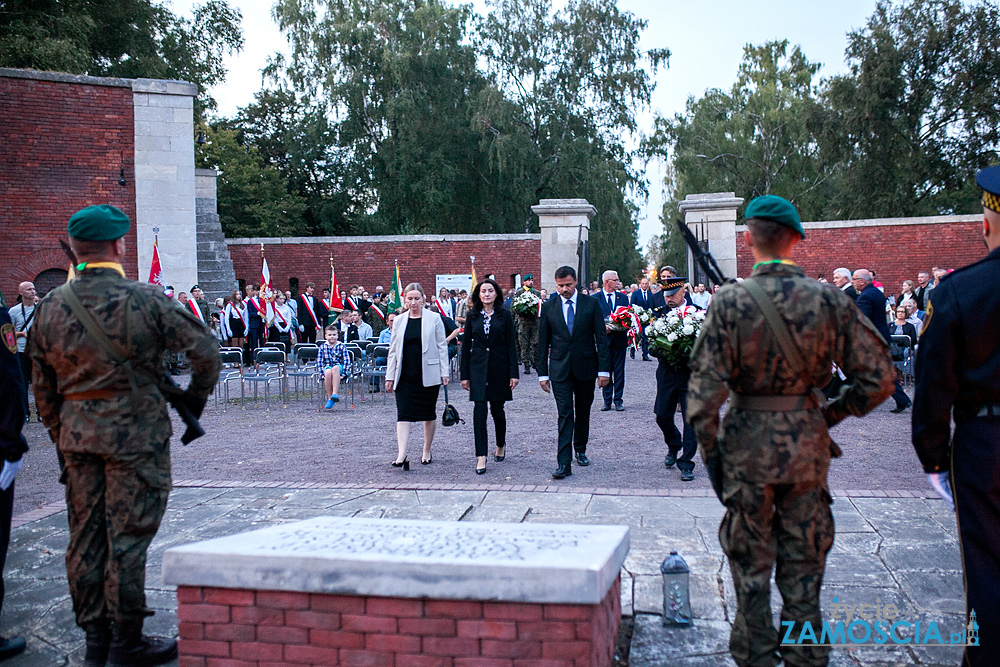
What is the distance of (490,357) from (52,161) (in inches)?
619

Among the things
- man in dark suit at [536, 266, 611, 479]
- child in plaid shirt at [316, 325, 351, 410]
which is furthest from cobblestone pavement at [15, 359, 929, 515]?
man in dark suit at [536, 266, 611, 479]

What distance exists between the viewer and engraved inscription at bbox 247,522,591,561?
3166 mm

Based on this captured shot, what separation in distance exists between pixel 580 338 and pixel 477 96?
28.2 metres

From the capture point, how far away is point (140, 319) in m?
3.67

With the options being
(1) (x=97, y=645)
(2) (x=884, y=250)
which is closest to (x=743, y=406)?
(1) (x=97, y=645)

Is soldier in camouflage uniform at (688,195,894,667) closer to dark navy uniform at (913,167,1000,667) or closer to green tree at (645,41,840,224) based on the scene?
dark navy uniform at (913,167,1000,667)

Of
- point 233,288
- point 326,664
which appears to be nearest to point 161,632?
point 326,664

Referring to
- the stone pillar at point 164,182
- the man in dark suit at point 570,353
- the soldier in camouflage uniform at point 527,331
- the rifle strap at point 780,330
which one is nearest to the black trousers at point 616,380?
the soldier in camouflage uniform at point 527,331

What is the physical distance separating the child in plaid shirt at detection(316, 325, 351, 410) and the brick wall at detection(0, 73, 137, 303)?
362 inches

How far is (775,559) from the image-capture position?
125 inches

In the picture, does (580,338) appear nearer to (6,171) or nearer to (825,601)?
(825,601)

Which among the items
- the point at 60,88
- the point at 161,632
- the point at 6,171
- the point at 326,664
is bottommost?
the point at 161,632

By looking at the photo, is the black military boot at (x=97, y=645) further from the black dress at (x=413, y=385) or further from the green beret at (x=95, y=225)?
the black dress at (x=413, y=385)

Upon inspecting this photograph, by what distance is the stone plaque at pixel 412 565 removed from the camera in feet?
9.57
